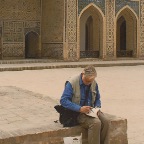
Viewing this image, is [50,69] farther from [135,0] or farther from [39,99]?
[39,99]

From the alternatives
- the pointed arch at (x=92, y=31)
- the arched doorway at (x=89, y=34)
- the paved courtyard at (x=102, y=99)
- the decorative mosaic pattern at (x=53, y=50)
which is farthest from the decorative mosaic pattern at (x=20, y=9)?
the paved courtyard at (x=102, y=99)

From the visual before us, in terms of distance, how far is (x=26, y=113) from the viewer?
15.2 feet

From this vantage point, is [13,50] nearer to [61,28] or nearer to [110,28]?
[61,28]

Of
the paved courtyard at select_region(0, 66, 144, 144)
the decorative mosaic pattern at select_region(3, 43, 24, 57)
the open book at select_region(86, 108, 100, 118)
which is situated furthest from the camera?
the decorative mosaic pattern at select_region(3, 43, 24, 57)

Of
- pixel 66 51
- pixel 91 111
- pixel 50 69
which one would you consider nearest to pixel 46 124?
pixel 91 111

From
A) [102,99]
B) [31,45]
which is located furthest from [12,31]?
[102,99]

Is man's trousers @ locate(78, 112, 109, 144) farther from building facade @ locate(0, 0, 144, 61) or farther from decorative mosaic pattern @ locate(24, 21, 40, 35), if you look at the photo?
decorative mosaic pattern @ locate(24, 21, 40, 35)

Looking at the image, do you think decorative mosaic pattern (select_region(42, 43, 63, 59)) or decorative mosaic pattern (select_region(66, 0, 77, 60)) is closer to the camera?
decorative mosaic pattern (select_region(66, 0, 77, 60))

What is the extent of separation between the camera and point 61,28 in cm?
1670

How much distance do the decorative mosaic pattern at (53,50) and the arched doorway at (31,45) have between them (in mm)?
425

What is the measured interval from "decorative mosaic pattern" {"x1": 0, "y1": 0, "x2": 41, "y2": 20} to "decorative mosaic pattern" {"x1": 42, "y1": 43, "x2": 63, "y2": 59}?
1.48 meters

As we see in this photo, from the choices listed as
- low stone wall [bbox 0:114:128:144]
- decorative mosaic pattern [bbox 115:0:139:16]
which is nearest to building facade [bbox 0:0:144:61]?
decorative mosaic pattern [bbox 115:0:139:16]

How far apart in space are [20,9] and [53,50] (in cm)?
241

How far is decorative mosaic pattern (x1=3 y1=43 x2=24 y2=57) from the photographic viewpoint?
55.3 ft
